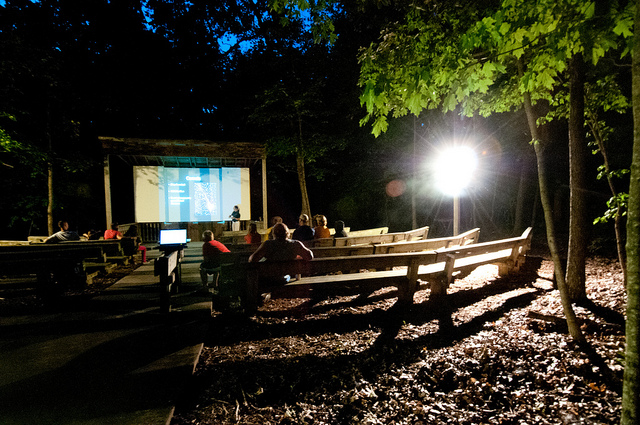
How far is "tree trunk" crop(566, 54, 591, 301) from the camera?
13.4 feet

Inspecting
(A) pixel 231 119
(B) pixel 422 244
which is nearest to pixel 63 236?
(B) pixel 422 244

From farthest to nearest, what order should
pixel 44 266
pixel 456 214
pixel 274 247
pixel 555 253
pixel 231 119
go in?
1. pixel 231 119
2. pixel 456 214
3. pixel 44 266
4. pixel 274 247
5. pixel 555 253

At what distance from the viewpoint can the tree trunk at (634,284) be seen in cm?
165

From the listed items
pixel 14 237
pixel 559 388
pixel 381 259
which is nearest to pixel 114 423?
pixel 381 259

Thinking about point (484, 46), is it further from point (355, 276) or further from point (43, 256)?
point (43, 256)

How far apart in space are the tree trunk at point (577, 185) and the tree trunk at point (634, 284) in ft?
9.37

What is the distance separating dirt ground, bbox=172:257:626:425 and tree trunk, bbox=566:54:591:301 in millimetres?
454

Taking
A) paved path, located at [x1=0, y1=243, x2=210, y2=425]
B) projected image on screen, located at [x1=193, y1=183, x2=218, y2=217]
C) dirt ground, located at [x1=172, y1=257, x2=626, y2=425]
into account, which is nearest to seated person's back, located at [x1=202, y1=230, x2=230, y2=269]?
paved path, located at [x1=0, y1=243, x2=210, y2=425]

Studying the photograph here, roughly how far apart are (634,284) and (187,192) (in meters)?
14.4

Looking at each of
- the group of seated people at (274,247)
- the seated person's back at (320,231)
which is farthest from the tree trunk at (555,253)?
the seated person's back at (320,231)

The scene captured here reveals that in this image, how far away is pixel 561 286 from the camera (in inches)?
135

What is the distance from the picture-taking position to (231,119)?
23.1 m

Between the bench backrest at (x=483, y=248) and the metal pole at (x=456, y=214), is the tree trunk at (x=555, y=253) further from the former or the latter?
the metal pole at (x=456, y=214)

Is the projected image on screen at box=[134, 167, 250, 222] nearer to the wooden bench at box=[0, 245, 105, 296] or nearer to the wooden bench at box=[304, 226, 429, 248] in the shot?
the wooden bench at box=[0, 245, 105, 296]
